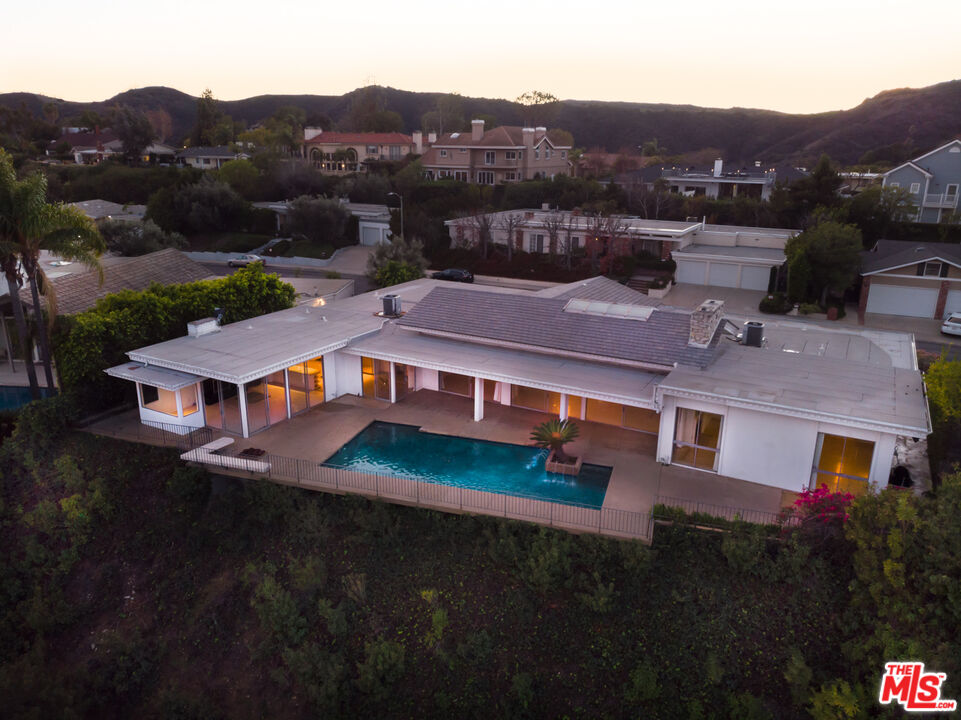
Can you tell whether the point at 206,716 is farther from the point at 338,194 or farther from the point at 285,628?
the point at 338,194

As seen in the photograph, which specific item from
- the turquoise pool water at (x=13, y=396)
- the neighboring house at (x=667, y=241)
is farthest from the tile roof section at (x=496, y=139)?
the turquoise pool water at (x=13, y=396)

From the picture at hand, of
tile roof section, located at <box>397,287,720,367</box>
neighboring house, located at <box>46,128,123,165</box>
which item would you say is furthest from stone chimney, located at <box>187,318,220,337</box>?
neighboring house, located at <box>46,128,123,165</box>

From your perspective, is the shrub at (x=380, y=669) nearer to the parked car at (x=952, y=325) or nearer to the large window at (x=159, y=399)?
the large window at (x=159, y=399)

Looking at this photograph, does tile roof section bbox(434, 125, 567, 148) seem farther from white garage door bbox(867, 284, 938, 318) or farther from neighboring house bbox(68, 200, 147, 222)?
white garage door bbox(867, 284, 938, 318)

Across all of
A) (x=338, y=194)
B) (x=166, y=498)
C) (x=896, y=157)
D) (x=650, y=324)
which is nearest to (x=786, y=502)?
(x=650, y=324)

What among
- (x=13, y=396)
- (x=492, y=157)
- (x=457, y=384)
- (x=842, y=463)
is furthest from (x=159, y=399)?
(x=492, y=157)

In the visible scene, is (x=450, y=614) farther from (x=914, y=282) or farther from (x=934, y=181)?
(x=934, y=181)
